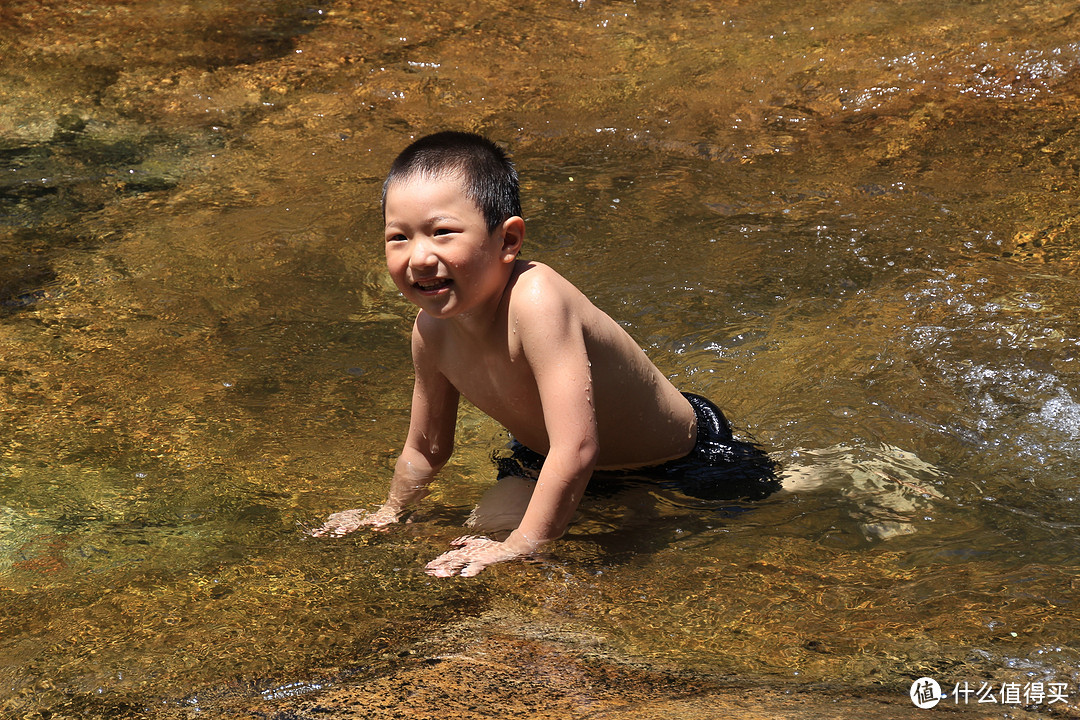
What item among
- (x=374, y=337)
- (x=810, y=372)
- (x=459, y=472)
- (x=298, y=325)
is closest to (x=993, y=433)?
(x=810, y=372)

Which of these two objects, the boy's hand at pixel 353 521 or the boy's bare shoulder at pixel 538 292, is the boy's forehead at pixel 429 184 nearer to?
the boy's bare shoulder at pixel 538 292

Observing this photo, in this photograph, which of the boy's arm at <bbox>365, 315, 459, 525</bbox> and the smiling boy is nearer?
the smiling boy

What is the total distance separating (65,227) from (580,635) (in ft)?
12.7

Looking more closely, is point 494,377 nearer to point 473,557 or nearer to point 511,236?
point 511,236

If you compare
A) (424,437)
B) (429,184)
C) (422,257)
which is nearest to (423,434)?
(424,437)

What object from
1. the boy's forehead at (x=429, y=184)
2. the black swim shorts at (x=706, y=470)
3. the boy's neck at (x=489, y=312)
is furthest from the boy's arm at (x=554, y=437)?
the black swim shorts at (x=706, y=470)

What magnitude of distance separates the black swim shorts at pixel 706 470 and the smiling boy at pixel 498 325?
23 cm

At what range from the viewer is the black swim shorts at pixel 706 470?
10.3 feet

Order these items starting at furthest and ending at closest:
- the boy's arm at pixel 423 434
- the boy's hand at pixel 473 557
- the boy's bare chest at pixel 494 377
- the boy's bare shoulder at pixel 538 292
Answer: the boy's arm at pixel 423 434
the boy's bare chest at pixel 494 377
the boy's bare shoulder at pixel 538 292
the boy's hand at pixel 473 557

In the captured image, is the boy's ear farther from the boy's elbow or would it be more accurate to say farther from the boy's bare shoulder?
the boy's elbow

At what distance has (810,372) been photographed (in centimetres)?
399

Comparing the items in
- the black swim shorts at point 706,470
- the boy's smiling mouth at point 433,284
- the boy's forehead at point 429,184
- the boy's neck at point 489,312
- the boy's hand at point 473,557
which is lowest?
the black swim shorts at point 706,470

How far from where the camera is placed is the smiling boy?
8.27 ft

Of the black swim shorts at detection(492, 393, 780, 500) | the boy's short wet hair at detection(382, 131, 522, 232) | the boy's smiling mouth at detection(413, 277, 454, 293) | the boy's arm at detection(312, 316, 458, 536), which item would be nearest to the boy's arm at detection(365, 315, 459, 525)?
the boy's arm at detection(312, 316, 458, 536)
